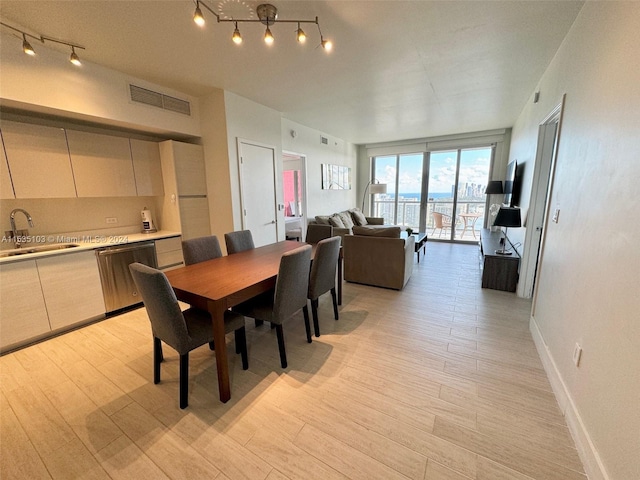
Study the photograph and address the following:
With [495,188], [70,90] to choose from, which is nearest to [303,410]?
[70,90]

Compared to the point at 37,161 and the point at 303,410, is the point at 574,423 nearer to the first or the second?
the point at 303,410

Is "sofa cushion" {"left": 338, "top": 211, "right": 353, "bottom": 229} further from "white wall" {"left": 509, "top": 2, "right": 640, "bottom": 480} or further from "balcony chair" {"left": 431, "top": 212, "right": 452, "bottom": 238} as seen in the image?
"white wall" {"left": 509, "top": 2, "right": 640, "bottom": 480}

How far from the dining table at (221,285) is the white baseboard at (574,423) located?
2003 millimetres

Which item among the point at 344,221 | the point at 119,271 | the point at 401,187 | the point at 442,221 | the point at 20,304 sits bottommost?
the point at 20,304

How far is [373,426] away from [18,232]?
380 centimetres

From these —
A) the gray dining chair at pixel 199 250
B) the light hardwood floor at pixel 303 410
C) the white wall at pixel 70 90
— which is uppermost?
the white wall at pixel 70 90

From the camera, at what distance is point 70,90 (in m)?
2.46

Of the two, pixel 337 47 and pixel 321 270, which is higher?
pixel 337 47

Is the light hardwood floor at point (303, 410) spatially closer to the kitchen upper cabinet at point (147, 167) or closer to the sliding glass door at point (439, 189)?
the kitchen upper cabinet at point (147, 167)

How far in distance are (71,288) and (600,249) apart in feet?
14.2

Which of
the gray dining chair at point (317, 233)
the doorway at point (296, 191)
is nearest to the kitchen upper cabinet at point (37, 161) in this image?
the gray dining chair at point (317, 233)

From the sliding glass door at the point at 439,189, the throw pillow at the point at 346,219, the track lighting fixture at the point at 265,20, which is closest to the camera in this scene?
the track lighting fixture at the point at 265,20

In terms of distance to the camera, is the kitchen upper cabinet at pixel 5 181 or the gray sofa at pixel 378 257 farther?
the gray sofa at pixel 378 257

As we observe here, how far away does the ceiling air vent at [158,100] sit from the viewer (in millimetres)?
2916
